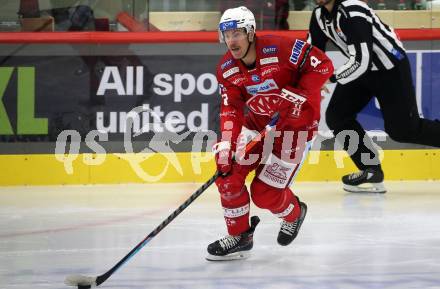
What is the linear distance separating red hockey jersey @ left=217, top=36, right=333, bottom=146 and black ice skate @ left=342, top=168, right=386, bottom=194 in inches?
74.1

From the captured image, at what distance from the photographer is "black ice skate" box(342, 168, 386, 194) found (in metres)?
6.09

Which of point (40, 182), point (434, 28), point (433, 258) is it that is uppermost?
point (434, 28)

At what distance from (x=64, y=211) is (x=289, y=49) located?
1.89 metres

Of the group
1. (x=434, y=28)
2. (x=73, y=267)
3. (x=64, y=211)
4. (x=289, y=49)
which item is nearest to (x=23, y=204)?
(x=64, y=211)

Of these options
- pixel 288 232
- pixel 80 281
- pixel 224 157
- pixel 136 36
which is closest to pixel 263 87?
pixel 224 157

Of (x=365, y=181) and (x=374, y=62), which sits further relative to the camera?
(x=365, y=181)

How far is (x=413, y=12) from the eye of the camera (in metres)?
6.62

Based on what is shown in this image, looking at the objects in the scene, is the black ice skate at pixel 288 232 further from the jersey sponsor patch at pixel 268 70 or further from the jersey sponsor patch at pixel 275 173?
the jersey sponsor patch at pixel 268 70

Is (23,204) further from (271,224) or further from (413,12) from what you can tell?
(413,12)

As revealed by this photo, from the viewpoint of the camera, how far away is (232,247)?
4172 millimetres

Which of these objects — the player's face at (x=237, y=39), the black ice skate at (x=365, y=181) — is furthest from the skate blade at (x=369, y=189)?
the player's face at (x=237, y=39)

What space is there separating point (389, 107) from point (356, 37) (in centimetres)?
48

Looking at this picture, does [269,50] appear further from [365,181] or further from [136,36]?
[136,36]

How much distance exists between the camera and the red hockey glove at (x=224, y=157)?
402cm
